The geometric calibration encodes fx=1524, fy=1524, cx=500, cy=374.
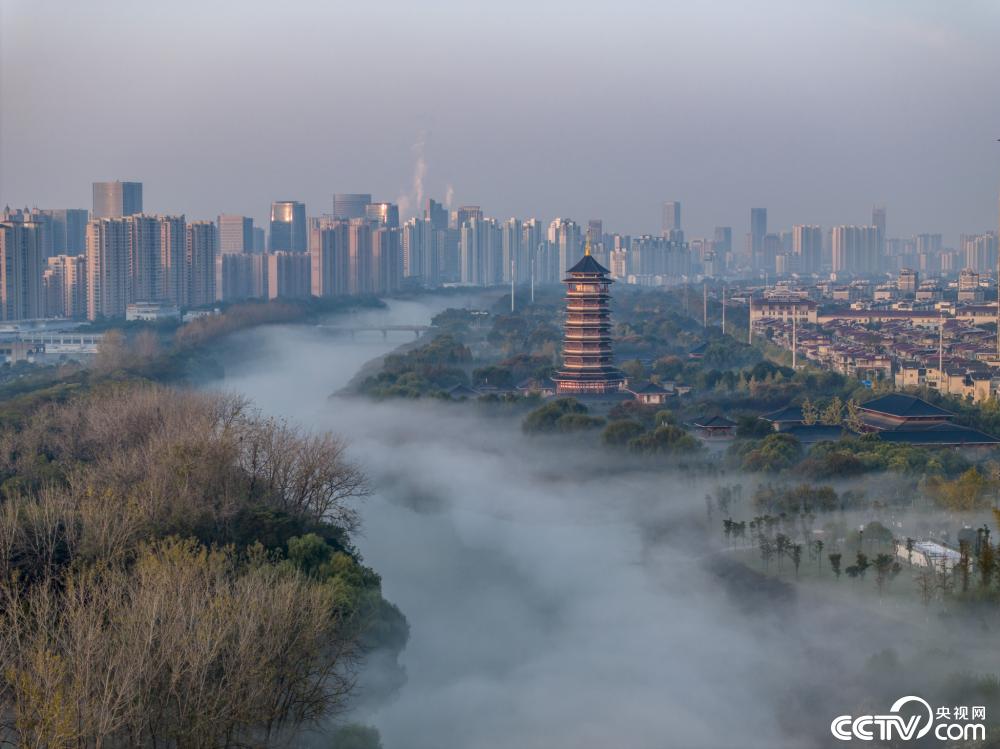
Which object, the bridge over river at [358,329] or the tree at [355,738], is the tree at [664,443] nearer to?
the tree at [355,738]

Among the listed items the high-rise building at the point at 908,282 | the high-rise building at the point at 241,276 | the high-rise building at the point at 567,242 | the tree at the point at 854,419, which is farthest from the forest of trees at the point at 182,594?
the high-rise building at the point at 567,242

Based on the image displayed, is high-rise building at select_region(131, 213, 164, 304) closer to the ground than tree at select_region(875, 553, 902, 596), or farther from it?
farther from it

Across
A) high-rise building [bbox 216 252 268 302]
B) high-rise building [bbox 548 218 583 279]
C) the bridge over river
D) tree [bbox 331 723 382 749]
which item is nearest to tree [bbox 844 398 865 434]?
tree [bbox 331 723 382 749]

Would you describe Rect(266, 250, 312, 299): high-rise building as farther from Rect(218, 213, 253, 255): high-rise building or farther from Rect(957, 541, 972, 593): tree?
Rect(957, 541, 972, 593): tree

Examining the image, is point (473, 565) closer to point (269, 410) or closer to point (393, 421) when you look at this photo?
point (393, 421)

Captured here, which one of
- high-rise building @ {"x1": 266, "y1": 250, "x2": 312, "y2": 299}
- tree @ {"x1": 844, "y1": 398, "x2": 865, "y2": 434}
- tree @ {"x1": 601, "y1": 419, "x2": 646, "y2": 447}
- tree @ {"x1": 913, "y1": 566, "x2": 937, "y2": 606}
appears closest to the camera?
tree @ {"x1": 913, "y1": 566, "x2": 937, "y2": 606}

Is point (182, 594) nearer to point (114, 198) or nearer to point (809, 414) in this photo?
point (809, 414)
